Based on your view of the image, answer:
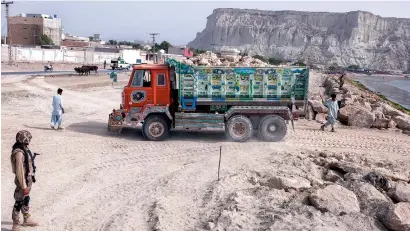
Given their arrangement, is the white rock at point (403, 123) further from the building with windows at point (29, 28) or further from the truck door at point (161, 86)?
the building with windows at point (29, 28)

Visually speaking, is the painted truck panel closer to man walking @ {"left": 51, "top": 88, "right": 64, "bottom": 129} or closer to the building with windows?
man walking @ {"left": 51, "top": 88, "right": 64, "bottom": 129}

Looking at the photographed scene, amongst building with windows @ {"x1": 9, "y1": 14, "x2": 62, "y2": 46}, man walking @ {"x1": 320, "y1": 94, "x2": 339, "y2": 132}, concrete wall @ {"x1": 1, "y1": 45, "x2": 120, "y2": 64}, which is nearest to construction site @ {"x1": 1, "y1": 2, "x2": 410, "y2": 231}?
man walking @ {"x1": 320, "y1": 94, "x2": 339, "y2": 132}

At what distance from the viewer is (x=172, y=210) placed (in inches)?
308

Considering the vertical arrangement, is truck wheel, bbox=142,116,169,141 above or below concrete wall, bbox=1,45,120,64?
below

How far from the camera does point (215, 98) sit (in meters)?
13.6

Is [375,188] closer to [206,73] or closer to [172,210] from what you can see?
[172,210]

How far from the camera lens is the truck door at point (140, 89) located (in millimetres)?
13508

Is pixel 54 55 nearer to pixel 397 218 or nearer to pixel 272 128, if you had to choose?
pixel 272 128

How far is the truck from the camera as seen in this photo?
44.3 feet

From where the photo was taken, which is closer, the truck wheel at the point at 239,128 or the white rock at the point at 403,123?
the truck wheel at the point at 239,128

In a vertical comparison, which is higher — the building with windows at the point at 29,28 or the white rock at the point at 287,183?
the building with windows at the point at 29,28

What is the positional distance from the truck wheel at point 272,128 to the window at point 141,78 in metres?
3.63

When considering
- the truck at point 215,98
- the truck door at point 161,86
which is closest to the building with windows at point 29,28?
the truck at point 215,98

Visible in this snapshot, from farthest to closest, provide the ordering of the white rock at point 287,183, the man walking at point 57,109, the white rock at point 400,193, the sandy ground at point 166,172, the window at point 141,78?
1. the man walking at point 57,109
2. the window at point 141,78
3. the white rock at point 287,183
4. the white rock at point 400,193
5. the sandy ground at point 166,172
